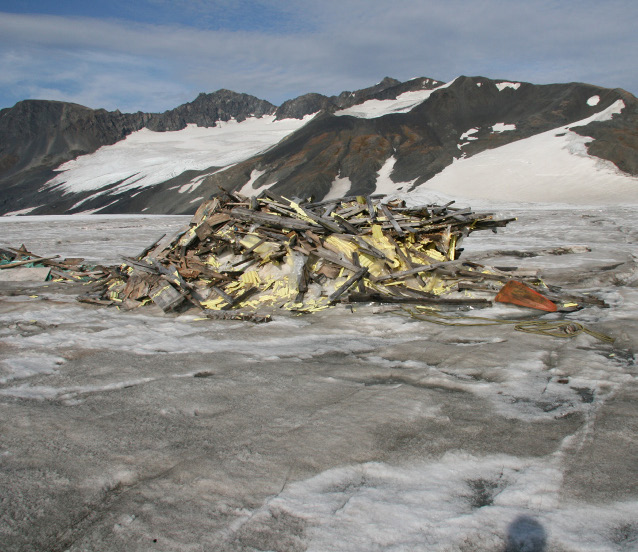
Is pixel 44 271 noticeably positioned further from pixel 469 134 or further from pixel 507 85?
pixel 507 85

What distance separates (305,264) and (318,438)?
173 inches

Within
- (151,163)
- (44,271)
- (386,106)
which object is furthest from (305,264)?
(386,106)

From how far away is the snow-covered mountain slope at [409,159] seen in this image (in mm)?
42812

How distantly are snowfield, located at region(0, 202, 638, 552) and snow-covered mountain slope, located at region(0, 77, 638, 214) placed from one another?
3505 cm

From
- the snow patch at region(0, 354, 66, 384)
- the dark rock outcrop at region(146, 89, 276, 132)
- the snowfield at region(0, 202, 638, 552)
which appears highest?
the dark rock outcrop at region(146, 89, 276, 132)

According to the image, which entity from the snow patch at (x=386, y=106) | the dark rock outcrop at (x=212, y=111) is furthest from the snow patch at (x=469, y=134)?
the dark rock outcrop at (x=212, y=111)

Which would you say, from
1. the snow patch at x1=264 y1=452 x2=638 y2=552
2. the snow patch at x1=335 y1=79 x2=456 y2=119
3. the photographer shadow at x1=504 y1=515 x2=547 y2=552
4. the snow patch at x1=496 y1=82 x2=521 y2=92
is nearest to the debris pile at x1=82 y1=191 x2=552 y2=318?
the snow patch at x1=264 y1=452 x2=638 y2=552

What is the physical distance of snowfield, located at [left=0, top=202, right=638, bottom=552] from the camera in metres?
2.13

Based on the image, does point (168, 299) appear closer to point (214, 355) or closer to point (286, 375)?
point (214, 355)

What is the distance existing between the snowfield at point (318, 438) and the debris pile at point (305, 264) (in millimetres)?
1225

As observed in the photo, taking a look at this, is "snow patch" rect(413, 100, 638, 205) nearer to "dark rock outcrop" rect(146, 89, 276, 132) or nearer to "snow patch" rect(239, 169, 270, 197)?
"snow patch" rect(239, 169, 270, 197)

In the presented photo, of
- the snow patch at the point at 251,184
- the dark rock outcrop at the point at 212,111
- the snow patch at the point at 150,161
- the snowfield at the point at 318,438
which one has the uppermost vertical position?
the dark rock outcrop at the point at 212,111

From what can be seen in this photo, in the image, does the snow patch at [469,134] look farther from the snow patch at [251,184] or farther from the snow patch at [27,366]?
the snow patch at [27,366]

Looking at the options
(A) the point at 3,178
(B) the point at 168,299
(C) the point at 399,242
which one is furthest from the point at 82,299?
(A) the point at 3,178
